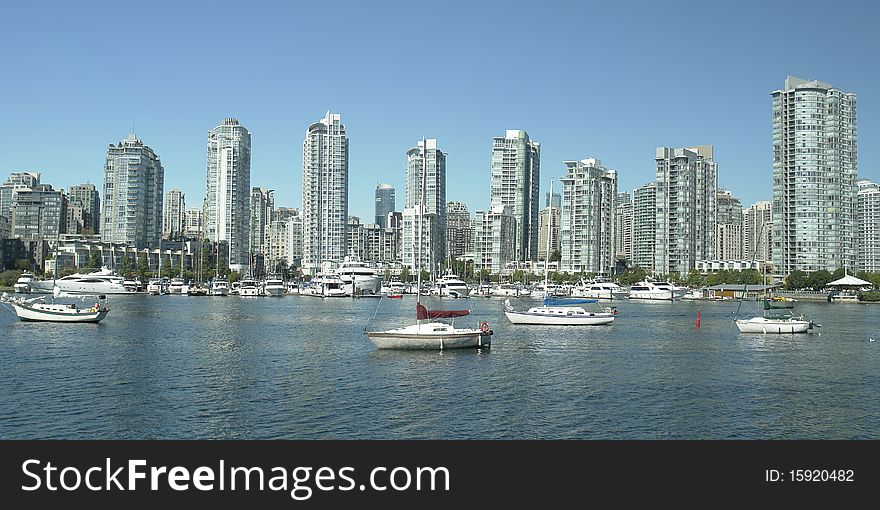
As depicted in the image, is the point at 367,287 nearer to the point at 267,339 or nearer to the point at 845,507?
the point at 267,339

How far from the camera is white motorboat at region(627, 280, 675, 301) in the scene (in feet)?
576

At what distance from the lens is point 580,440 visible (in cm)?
3075

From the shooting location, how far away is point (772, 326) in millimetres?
78125

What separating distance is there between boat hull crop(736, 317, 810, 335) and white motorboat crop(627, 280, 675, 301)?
95151mm

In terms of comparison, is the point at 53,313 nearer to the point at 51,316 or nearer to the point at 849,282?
the point at 51,316

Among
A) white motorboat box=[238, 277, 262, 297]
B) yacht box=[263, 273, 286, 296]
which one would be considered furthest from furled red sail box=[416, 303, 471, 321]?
yacht box=[263, 273, 286, 296]

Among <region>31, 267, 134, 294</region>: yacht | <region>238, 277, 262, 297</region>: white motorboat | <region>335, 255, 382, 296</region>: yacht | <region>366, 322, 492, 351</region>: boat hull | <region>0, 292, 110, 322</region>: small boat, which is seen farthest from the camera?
<region>335, 255, 382, 296</region>: yacht

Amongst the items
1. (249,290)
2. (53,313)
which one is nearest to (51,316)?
(53,313)

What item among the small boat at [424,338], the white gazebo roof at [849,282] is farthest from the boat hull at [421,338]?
the white gazebo roof at [849,282]

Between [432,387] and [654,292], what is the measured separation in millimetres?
142953

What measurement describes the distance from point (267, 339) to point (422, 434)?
4169 cm

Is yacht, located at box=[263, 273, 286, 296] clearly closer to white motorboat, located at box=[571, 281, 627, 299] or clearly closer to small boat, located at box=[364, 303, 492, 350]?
white motorboat, located at box=[571, 281, 627, 299]

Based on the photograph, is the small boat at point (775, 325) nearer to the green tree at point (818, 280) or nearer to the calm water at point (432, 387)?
the calm water at point (432, 387)

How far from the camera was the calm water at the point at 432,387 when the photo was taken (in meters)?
32.8
